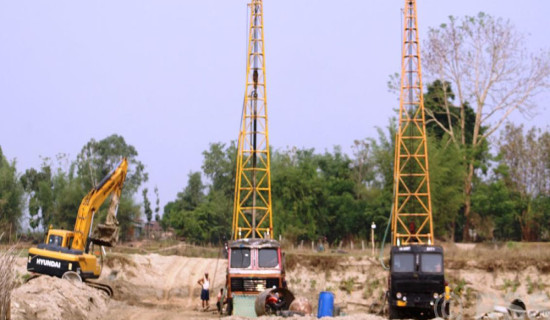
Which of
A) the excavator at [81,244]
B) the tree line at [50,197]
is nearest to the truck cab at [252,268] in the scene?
the excavator at [81,244]

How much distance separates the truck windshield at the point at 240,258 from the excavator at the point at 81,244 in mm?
7148

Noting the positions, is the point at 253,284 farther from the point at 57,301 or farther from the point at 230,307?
the point at 57,301

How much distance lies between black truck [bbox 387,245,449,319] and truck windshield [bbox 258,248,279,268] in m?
4.21

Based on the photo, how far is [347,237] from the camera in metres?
72.8

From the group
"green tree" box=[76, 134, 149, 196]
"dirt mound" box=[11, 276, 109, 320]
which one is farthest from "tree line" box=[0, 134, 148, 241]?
"dirt mound" box=[11, 276, 109, 320]

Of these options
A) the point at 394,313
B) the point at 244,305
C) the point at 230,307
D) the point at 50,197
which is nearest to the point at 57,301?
the point at 230,307

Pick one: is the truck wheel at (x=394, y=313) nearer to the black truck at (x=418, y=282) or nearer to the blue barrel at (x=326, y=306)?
the black truck at (x=418, y=282)

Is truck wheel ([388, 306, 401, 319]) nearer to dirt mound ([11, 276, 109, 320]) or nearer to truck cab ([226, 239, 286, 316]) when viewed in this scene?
truck cab ([226, 239, 286, 316])

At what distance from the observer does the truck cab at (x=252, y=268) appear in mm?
28094

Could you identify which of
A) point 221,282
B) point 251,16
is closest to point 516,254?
point 221,282

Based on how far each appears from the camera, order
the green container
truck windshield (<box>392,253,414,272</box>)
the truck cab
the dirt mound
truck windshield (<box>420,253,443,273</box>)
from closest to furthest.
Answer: the dirt mound → the green container → the truck cab → truck windshield (<box>420,253,443,273</box>) → truck windshield (<box>392,253,414,272</box>)

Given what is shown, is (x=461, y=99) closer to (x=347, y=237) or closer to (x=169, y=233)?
(x=347, y=237)

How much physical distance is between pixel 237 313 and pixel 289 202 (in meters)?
45.7

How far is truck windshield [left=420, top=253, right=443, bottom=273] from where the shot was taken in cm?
2859
